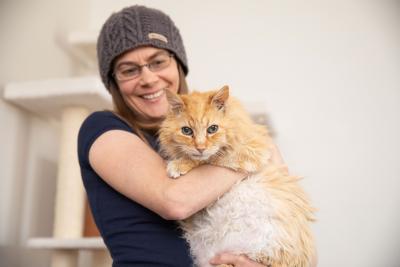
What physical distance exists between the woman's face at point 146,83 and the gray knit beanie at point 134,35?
1.4 inches

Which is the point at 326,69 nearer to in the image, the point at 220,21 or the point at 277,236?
the point at 220,21

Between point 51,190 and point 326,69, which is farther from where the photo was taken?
point 326,69

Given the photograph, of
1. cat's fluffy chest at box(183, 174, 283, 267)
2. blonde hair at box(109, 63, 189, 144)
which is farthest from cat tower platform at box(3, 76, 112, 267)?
cat's fluffy chest at box(183, 174, 283, 267)

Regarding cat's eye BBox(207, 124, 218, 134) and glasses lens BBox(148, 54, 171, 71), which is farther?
glasses lens BBox(148, 54, 171, 71)

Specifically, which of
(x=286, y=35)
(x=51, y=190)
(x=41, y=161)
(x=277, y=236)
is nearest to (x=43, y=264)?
(x=51, y=190)

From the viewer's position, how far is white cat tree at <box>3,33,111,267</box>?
235 centimetres

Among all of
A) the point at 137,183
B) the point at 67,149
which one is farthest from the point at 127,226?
the point at 67,149

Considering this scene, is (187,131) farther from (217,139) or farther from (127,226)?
(127,226)

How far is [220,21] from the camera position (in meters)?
3.37

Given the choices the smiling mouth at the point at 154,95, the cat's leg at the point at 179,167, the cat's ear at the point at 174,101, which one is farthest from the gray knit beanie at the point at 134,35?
the cat's leg at the point at 179,167

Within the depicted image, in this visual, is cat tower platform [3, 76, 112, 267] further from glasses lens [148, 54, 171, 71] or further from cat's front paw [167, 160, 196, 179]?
cat's front paw [167, 160, 196, 179]

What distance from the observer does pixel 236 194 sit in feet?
4.40

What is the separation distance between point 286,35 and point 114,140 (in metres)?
2.26

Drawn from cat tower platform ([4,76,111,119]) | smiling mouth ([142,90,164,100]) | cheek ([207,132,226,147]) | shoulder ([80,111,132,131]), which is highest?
cat tower platform ([4,76,111,119])
